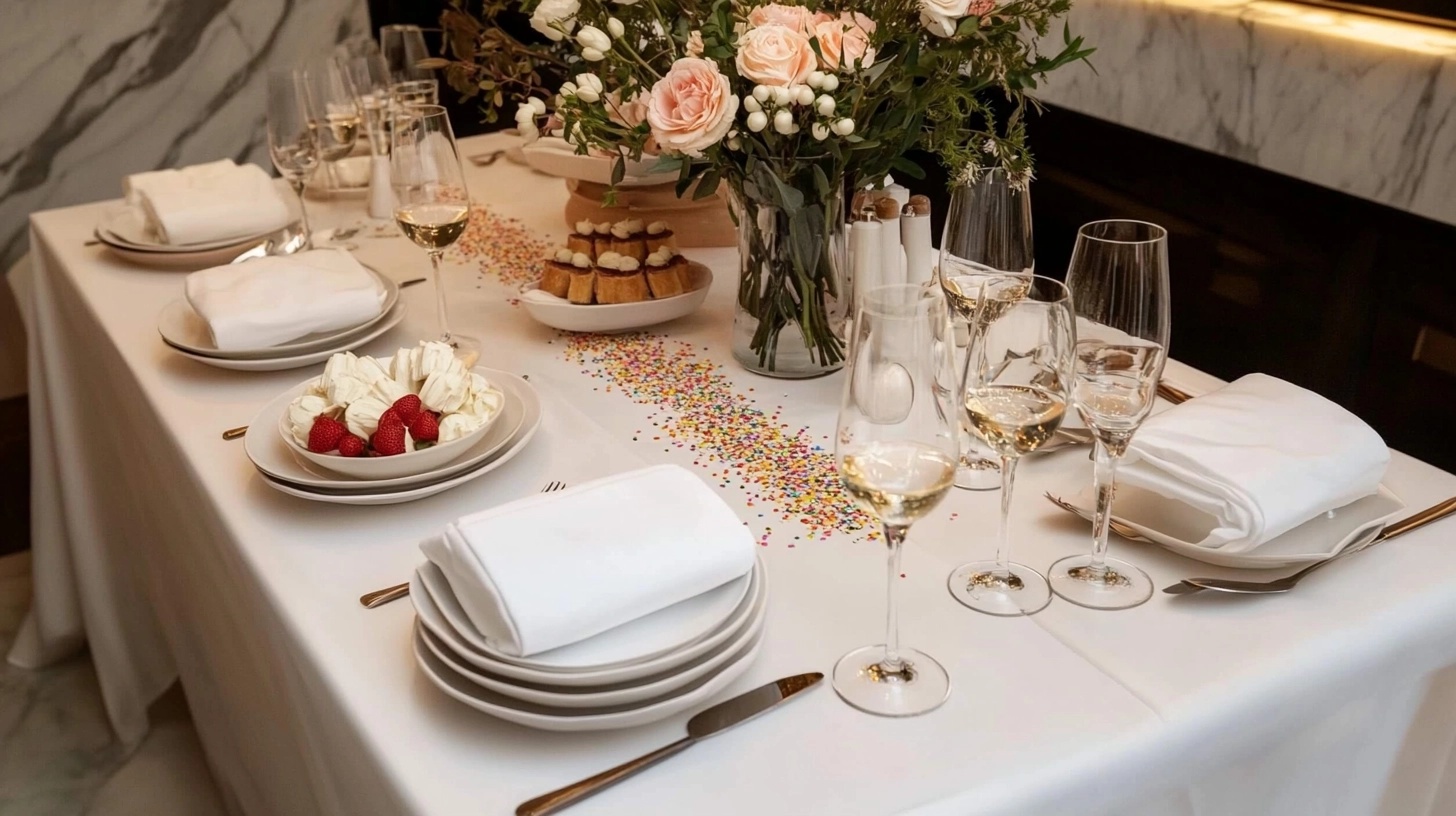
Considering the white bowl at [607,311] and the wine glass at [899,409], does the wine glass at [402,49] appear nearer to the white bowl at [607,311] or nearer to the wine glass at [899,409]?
the white bowl at [607,311]

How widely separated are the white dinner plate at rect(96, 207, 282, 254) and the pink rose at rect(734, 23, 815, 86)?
0.99 m

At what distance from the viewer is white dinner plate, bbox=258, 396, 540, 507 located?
1105mm

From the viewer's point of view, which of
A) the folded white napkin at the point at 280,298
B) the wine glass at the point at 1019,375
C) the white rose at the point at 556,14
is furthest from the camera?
the folded white napkin at the point at 280,298

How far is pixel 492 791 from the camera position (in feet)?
2.60

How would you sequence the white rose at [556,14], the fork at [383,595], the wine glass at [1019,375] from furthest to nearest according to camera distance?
the white rose at [556,14], the fork at [383,595], the wine glass at [1019,375]

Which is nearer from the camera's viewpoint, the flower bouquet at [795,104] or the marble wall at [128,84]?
the flower bouquet at [795,104]

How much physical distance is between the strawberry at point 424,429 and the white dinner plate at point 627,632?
253mm

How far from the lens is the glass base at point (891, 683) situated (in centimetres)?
85

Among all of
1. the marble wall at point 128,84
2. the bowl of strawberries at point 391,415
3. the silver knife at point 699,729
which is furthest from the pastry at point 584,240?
the marble wall at point 128,84

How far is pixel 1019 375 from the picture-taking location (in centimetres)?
93

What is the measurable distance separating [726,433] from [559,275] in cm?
37

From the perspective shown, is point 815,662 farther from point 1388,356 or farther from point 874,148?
point 1388,356

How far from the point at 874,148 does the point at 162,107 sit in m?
2.69

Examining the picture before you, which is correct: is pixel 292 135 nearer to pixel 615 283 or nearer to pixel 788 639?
pixel 615 283
